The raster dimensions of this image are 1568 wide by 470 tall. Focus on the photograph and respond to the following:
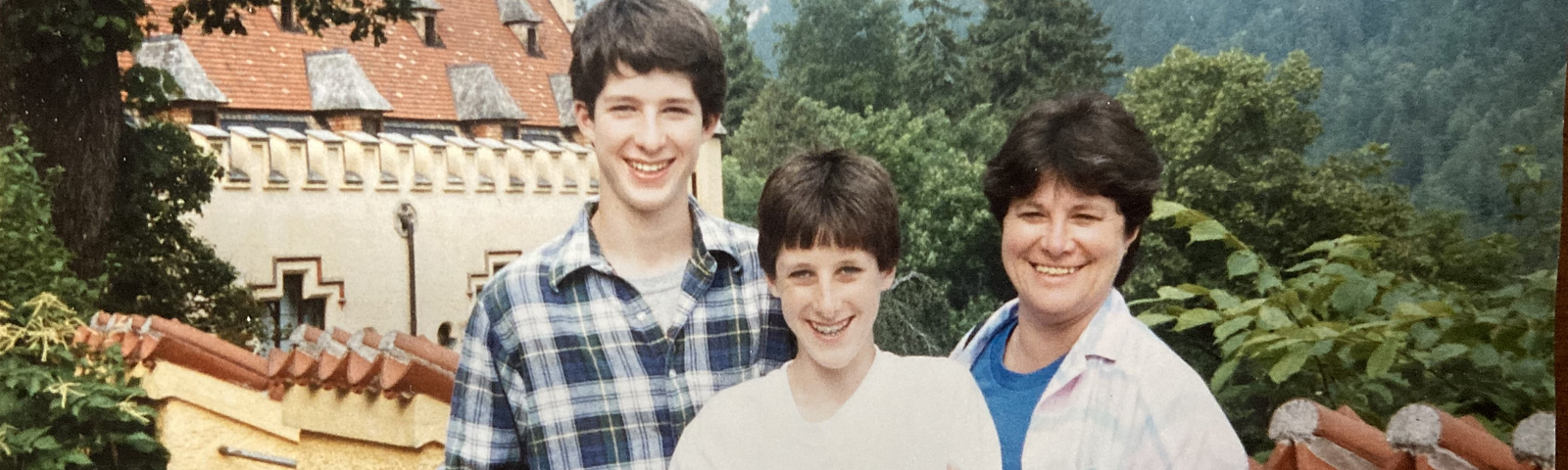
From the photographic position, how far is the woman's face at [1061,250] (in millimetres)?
2113

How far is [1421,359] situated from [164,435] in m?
2.35

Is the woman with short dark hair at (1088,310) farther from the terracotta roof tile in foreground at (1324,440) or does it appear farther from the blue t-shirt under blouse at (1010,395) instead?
the terracotta roof tile in foreground at (1324,440)

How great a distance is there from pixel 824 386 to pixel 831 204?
0.90 ft

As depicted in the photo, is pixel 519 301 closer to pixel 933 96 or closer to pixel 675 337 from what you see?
pixel 675 337

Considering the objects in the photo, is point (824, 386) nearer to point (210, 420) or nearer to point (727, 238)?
point (727, 238)

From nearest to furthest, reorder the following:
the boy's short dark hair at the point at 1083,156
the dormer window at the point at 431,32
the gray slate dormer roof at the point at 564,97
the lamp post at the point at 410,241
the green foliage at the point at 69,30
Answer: the boy's short dark hair at the point at 1083,156 → the gray slate dormer roof at the point at 564,97 → the lamp post at the point at 410,241 → the dormer window at the point at 431,32 → the green foliage at the point at 69,30

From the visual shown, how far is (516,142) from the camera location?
9.09 ft

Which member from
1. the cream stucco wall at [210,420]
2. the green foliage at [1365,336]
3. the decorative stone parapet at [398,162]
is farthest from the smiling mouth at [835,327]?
the cream stucco wall at [210,420]

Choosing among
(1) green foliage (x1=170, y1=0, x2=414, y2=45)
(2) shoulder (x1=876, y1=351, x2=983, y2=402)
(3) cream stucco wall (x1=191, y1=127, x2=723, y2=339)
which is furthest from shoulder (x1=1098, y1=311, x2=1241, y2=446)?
(1) green foliage (x1=170, y1=0, x2=414, y2=45)

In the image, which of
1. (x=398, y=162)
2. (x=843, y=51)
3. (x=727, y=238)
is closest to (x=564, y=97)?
(x=727, y=238)

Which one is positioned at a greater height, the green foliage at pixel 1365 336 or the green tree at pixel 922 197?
the green tree at pixel 922 197

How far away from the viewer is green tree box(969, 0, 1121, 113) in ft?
8.39

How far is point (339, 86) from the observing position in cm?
288

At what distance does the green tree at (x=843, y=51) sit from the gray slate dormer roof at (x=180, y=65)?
1.10 m
